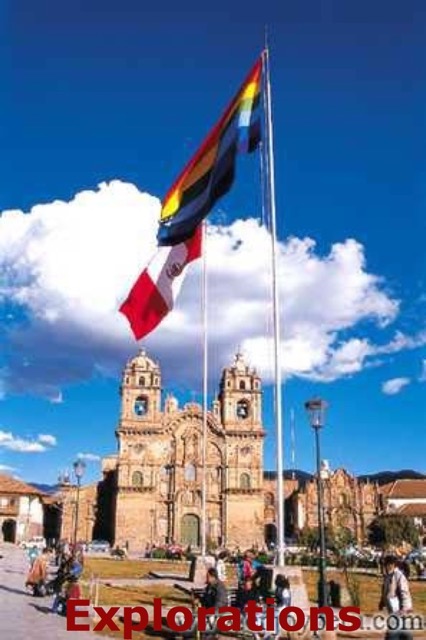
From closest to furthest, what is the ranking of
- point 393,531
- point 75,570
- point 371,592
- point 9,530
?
1. point 75,570
2. point 371,592
3. point 393,531
4. point 9,530

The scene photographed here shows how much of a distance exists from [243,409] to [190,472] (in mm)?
8503

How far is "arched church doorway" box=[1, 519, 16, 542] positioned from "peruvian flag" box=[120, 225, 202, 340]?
6411 cm

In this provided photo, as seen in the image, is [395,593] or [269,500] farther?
[269,500]

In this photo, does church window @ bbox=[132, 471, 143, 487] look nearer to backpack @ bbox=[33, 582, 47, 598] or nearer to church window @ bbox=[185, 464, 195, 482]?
church window @ bbox=[185, 464, 195, 482]

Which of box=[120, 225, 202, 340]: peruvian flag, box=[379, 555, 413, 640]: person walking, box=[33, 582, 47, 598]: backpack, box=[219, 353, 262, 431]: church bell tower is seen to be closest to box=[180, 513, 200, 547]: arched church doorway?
box=[219, 353, 262, 431]: church bell tower

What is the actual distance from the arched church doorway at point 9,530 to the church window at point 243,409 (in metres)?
26.2

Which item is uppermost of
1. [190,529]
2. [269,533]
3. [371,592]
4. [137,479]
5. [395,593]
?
[137,479]

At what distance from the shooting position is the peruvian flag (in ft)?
59.3

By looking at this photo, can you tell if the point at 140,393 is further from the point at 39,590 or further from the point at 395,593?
the point at 395,593

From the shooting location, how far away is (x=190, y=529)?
72000 millimetres

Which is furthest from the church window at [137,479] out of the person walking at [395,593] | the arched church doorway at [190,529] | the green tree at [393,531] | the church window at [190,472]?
the person walking at [395,593]

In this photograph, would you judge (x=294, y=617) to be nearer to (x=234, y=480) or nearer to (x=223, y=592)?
(x=223, y=592)

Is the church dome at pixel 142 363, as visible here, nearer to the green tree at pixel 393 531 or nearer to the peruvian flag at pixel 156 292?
the green tree at pixel 393 531

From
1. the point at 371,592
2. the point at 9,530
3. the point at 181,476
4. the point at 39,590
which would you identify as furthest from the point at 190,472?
the point at 39,590
